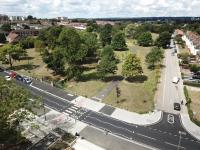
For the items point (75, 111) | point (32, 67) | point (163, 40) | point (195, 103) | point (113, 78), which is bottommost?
point (75, 111)

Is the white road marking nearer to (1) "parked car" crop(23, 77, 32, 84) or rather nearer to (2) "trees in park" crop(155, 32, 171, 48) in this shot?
(1) "parked car" crop(23, 77, 32, 84)

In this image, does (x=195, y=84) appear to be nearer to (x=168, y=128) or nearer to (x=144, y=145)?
(x=168, y=128)

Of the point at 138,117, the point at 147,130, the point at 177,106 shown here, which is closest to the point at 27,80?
the point at 138,117

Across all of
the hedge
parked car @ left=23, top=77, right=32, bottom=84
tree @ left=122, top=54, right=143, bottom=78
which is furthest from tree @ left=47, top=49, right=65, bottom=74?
Answer: the hedge

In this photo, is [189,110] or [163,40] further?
[163,40]

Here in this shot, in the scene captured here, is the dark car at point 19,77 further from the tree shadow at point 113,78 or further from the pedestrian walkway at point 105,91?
the pedestrian walkway at point 105,91

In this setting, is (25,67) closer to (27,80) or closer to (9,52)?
(9,52)

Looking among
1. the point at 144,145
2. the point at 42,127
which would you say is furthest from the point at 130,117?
the point at 42,127
